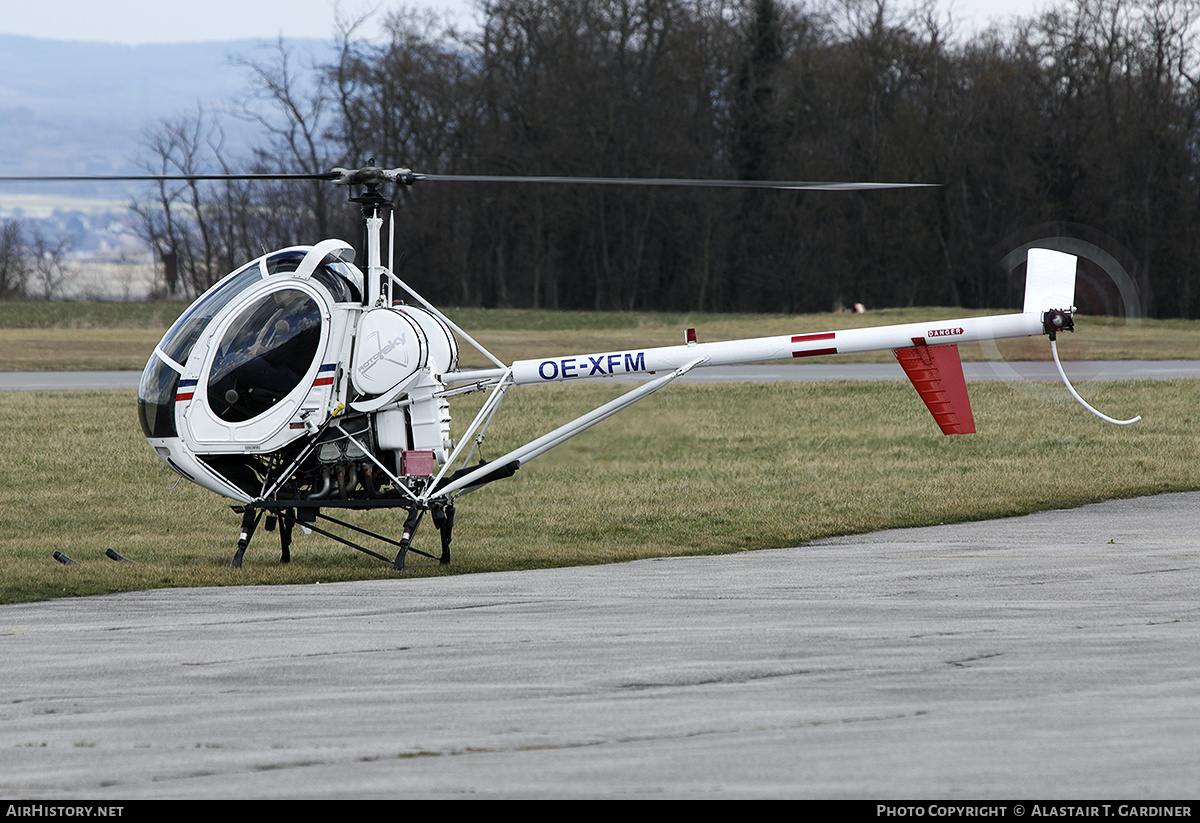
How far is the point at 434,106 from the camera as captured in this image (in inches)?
2238

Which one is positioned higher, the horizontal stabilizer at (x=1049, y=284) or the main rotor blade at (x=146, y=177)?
the main rotor blade at (x=146, y=177)

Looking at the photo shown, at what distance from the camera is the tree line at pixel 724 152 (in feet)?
171

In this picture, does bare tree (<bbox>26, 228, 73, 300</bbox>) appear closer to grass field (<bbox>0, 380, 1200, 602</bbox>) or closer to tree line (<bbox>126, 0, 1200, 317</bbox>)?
tree line (<bbox>126, 0, 1200, 317</bbox>)

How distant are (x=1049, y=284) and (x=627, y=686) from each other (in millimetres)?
6164

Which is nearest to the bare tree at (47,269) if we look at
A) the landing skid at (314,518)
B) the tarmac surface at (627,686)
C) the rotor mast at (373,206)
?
the landing skid at (314,518)

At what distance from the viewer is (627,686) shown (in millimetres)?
6270

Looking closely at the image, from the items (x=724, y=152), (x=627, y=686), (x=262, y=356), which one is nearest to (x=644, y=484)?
(x=262, y=356)

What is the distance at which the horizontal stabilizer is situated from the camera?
10.6 metres

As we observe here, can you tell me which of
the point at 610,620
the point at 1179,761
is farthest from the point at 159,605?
the point at 1179,761

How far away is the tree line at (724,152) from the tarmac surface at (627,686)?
1775 inches

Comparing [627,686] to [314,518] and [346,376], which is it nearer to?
[346,376]

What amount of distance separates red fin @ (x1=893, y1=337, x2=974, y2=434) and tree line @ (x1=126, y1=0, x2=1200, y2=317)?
142 feet

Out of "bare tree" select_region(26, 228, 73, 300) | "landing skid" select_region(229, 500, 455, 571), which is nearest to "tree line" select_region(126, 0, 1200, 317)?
"bare tree" select_region(26, 228, 73, 300)

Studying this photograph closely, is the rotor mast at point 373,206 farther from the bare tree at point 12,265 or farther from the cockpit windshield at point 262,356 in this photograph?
the bare tree at point 12,265
